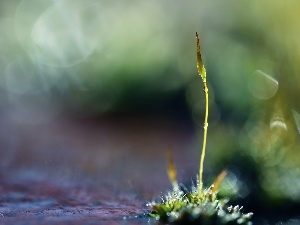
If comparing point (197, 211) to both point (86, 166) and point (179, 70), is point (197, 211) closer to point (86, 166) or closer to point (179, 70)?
point (86, 166)

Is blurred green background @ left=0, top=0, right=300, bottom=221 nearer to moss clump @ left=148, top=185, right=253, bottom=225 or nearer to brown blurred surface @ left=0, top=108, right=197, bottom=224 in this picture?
brown blurred surface @ left=0, top=108, right=197, bottom=224

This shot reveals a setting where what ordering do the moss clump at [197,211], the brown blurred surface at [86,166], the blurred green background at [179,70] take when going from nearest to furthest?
the moss clump at [197,211] < the brown blurred surface at [86,166] < the blurred green background at [179,70]

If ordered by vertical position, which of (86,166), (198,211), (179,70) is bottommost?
(198,211)

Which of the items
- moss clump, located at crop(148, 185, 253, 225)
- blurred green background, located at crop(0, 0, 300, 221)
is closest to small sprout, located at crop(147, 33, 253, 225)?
moss clump, located at crop(148, 185, 253, 225)

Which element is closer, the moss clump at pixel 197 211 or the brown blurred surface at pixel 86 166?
the moss clump at pixel 197 211

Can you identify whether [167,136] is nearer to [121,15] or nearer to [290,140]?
[290,140]

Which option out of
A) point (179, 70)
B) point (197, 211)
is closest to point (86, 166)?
point (197, 211)

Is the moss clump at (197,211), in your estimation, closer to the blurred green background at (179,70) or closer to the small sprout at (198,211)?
the small sprout at (198,211)

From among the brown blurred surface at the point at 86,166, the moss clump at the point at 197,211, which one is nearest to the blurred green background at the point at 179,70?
the brown blurred surface at the point at 86,166

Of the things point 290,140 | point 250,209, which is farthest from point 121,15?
point 250,209
